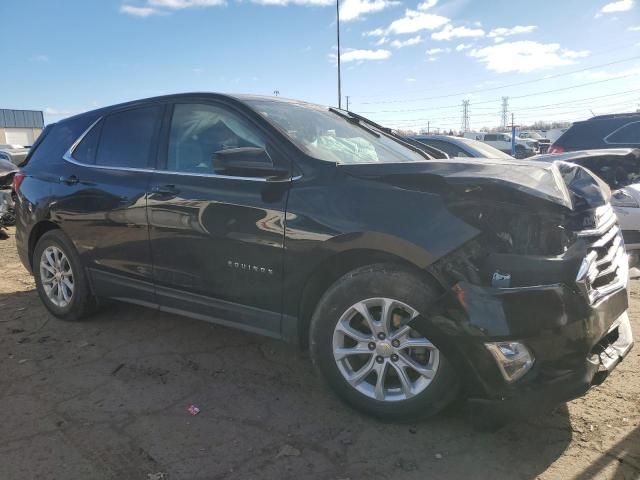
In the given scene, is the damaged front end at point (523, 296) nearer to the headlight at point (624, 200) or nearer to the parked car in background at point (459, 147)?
the headlight at point (624, 200)

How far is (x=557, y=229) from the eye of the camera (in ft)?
8.06

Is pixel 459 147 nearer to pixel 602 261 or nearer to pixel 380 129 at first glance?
pixel 380 129

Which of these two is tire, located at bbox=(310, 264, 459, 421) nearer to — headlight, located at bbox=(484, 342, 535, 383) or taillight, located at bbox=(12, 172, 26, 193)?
headlight, located at bbox=(484, 342, 535, 383)

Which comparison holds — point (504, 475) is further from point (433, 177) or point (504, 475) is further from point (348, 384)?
point (433, 177)

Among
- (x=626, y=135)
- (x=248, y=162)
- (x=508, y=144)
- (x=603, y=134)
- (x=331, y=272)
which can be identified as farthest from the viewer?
(x=508, y=144)

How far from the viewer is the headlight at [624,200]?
541 centimetres

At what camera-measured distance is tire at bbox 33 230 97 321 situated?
14.3 ft

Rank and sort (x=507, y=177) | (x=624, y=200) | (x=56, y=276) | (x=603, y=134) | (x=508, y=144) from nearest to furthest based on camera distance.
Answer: (x=507, y=177)
(x=56, y=276)
(x=624, y=200)
(x=603, y=134)
(x=508, y=144)

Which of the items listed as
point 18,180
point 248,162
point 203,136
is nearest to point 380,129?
point 203,136

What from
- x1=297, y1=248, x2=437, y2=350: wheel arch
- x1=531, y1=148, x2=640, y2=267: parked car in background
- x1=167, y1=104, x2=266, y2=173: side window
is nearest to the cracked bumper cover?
x1=297, y1=248, x2=437, y2=350: wheel arch

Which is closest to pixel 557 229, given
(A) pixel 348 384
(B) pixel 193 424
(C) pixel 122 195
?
(A) pixel 348 384

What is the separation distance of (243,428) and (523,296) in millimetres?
1617

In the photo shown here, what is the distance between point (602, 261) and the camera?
8.63 ft

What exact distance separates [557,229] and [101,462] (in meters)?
2.47
